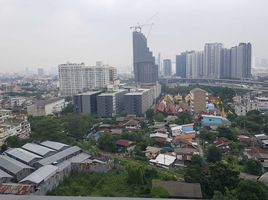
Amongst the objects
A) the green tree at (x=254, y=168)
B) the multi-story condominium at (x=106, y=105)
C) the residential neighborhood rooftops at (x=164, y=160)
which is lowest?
the residential neighborhood rooftops at (x=164, y=160)

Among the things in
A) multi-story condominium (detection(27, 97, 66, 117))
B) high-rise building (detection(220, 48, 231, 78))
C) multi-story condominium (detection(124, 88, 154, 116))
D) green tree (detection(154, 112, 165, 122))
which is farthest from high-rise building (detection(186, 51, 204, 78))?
green tree (detection(154, 112, 165, 122))

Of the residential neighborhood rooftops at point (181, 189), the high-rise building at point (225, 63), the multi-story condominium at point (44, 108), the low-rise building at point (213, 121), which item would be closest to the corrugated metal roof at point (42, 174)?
the residential neighborhood rooftops at point (181, 189)

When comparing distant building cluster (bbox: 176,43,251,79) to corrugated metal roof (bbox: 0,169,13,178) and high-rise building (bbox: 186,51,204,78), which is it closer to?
high-rise building (bbox: 186,51,204,78)

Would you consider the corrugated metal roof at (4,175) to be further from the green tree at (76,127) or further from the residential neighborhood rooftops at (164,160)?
the green tree at (76,127)

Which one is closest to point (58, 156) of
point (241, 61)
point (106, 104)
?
point (106, 104)

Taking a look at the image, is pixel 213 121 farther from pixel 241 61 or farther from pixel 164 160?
pixel 241 61

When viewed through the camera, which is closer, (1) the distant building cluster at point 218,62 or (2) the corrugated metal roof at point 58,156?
(2) the corrugated metal roof at point 58,156

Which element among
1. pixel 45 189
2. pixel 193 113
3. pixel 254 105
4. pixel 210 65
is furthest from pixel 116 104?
pixel 210 65
